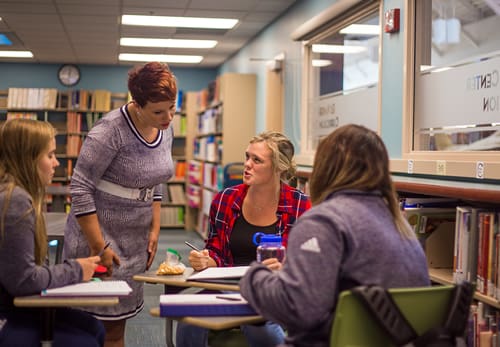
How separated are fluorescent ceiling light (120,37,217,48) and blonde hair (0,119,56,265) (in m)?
6.87

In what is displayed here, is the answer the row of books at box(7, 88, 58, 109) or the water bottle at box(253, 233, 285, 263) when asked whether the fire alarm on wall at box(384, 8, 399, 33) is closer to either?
the water bottle at box(253, 233, 285, 263)

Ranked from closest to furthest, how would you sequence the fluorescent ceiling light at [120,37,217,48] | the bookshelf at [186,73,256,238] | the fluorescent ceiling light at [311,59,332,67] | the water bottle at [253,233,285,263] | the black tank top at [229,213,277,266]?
the water bottle at [253,233,285,263] → the black tank top at [229,213,277,266] → the fluorescent ceiling light at [311,59,332,67] → the bookshelf at [186,73,256,238] → the fluorescent ceiling light at [120,37,217,48]

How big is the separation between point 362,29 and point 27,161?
3.49 metres

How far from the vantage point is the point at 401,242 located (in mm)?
1670

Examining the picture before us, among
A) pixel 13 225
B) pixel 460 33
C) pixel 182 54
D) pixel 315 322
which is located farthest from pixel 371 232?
pixel 182 54

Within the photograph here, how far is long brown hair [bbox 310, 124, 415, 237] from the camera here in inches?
66.9

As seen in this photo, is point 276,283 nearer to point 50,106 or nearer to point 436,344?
point 436,344

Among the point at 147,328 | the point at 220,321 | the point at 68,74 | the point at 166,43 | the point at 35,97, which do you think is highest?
the point at 166,43

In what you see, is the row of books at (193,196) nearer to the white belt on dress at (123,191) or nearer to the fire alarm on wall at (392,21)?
the fire alarm on wall at (392,21)

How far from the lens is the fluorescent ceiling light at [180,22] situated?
735 cm

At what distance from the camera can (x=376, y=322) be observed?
5.17 ft

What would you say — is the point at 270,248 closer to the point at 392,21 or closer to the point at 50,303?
the point at 50,303

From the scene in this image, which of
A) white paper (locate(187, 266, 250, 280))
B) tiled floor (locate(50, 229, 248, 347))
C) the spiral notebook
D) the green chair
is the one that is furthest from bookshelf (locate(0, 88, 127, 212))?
the green chair

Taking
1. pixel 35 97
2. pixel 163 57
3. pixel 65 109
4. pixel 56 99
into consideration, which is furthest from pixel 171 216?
pixel 35 97
